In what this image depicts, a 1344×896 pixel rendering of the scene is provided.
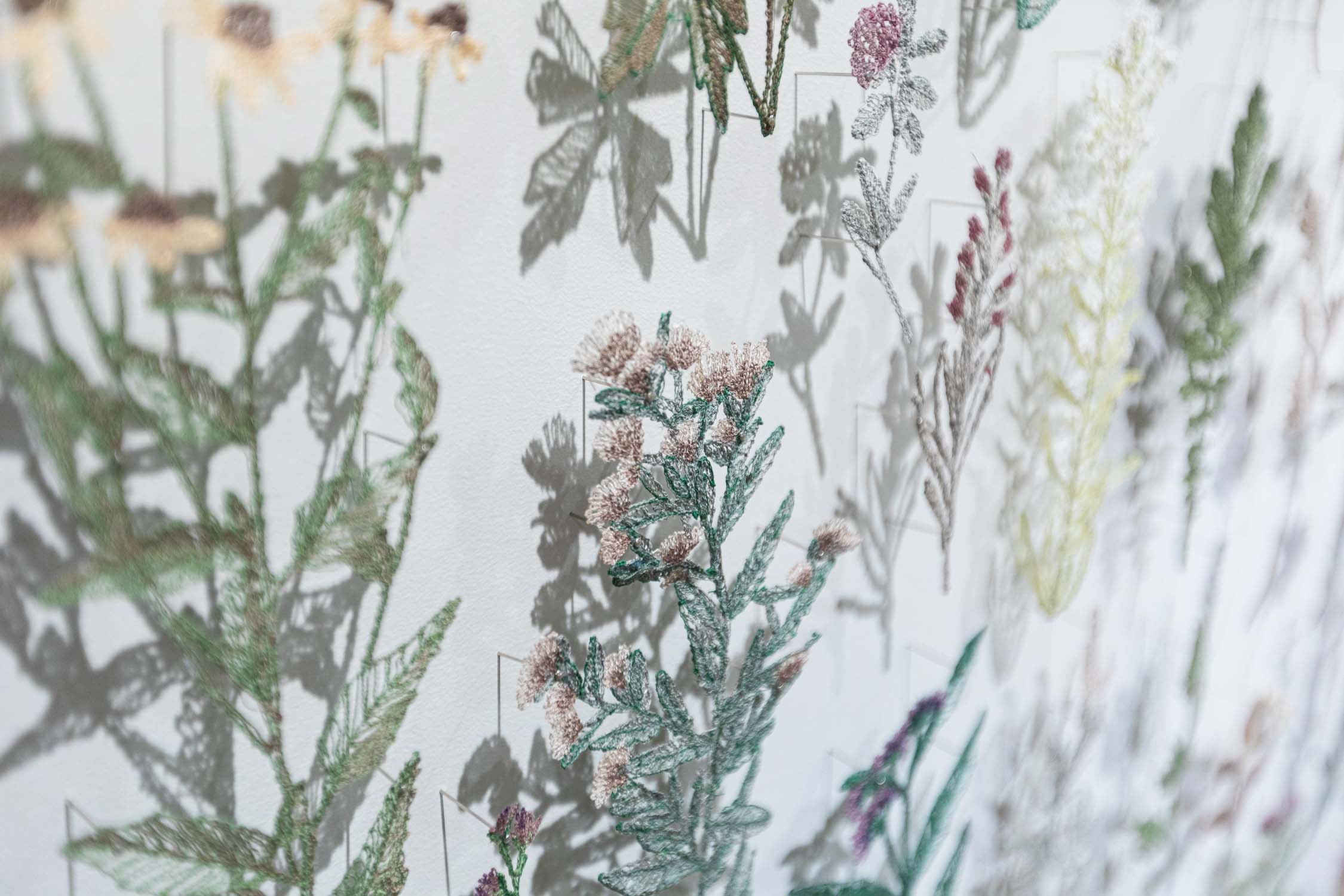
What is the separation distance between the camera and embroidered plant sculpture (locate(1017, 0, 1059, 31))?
0.81 metres

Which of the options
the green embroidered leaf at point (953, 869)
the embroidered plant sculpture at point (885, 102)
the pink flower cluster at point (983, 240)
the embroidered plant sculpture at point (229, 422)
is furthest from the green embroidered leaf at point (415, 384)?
the green embroidered leaf at point (953, 869)

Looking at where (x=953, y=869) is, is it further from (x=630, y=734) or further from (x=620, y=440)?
(x=620, y=440)

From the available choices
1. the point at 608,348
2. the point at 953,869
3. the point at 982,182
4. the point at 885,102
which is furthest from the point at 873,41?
the point at 953,869

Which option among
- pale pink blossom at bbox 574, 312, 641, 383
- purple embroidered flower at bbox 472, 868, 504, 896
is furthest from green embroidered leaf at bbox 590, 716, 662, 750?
pale pink blossom at bbox 574, 312, 641, 383

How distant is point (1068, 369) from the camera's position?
93 cm

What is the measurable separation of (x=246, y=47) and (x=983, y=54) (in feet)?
1.93

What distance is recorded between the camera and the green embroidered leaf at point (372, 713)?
0.53 m

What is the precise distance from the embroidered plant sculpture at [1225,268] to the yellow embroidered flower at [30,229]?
0.96 meters

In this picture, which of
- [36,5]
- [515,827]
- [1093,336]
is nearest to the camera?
[36,5]

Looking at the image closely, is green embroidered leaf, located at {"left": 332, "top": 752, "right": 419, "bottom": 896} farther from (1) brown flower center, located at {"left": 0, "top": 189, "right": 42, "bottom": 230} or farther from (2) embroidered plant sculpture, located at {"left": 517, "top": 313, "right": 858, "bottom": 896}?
(1) brown flower center, located at {"left": 0, "top": 189, "right": 42, "bottom": 230}

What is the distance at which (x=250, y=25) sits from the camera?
1.45ft

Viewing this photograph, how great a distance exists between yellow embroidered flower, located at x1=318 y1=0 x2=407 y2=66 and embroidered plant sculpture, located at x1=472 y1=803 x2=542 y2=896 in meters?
0.44

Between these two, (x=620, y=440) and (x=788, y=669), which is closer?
(x=620, y=440)

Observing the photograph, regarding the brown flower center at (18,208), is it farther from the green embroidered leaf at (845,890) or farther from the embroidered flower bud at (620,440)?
the green embroidered leaf at (845,890)
